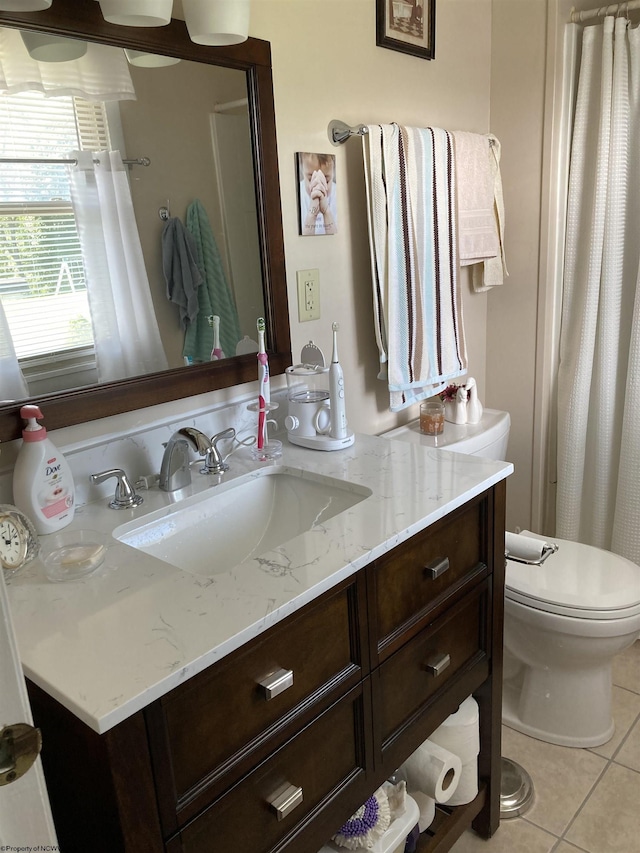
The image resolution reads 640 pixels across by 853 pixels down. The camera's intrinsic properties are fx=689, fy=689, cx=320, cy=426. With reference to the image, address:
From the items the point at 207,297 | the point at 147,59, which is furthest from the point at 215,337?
the point at 147,59

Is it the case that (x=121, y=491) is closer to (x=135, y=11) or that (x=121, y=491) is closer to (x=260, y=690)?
(x=260, y=690)

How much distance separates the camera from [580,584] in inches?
70.9

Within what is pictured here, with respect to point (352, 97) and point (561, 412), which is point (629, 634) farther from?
point (352, 97)

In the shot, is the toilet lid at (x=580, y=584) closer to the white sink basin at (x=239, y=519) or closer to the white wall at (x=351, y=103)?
the white wall at (x=351, y=103)

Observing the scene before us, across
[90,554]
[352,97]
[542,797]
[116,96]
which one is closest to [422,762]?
[542,797]

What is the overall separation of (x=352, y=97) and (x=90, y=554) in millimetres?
1270

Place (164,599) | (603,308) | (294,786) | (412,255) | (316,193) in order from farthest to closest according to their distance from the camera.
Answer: (603,308), (412,255), (316,193), (294,786), (164,599)

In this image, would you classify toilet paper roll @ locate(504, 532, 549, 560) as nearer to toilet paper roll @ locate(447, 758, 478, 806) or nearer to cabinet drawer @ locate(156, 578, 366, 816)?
toilet paper roll @ locate(447, 758, 478, 806)

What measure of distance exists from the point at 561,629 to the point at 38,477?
4.24 feet

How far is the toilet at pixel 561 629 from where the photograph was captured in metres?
1.71

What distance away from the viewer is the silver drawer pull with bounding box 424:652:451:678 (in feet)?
4.23

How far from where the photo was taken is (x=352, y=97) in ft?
5.55

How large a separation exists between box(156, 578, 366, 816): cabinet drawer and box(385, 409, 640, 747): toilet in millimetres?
822

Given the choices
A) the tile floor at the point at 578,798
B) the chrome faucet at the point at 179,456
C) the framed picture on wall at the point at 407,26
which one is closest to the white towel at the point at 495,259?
the framed picture on wall at the point at 407,26
